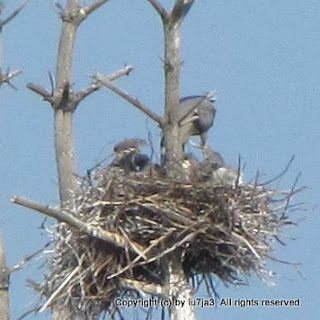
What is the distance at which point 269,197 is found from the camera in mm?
15688

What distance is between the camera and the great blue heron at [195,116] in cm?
1562

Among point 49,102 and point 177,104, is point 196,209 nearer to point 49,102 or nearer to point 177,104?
point 177,104

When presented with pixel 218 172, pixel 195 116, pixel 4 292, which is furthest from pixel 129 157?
pixel 4 292

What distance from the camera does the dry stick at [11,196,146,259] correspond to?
1424 cm

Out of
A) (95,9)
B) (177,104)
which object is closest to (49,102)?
(95,9)

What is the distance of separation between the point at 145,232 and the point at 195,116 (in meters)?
1.44

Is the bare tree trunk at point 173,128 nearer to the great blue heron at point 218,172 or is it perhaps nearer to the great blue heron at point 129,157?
the great blue heron at point 218,172

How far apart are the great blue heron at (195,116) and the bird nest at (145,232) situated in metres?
0.50

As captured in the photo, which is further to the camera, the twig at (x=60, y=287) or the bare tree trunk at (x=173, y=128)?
the bare tree trunk at (x=173, y=128)

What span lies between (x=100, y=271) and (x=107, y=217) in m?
0.40

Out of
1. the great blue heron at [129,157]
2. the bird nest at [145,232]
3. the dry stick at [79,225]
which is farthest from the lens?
the great blue heron at [129,157]

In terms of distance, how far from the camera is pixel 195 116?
54.1 feet

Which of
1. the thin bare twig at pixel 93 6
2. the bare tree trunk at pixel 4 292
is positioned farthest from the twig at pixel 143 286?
the thin bare twig at pixel 93 6

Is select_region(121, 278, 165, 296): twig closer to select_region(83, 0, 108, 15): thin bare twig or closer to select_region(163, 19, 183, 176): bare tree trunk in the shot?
select_region(163, 19, 183, 176): bare tree trunk
